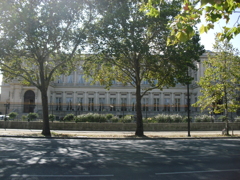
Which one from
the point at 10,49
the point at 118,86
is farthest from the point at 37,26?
the point at 118,86

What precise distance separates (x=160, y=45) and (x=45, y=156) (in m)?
14.6

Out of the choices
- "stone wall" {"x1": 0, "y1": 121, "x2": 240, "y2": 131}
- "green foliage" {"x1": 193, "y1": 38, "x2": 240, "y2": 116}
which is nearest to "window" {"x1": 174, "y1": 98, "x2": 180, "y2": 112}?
"stone wall" {"x1": 0, "y1": 121, "x2": 240, "y2": 131}

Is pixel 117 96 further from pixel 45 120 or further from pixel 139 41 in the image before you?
pixel 139 41

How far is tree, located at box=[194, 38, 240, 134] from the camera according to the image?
83.6 feet

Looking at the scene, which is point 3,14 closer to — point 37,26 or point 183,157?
point 37,26

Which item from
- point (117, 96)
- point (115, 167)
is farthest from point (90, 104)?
point (115, 167)

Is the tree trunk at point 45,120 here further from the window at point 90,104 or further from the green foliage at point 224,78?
the window at point 90,104

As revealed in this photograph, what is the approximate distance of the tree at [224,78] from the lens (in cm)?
2547

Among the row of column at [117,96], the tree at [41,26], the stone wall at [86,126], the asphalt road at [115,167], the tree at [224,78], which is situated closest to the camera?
the asphalt road at [115,167]

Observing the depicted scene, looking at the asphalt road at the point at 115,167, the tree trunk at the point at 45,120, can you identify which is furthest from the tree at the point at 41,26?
the asphalt road at the point at 115,167

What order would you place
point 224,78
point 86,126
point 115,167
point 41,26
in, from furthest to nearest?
point 86,126
point 224,78
point 41,26
point 115,167

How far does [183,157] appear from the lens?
36.3ft

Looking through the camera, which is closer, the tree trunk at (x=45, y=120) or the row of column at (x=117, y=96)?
the tree trunk at (x=45, y=120)

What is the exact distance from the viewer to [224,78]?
25594 mm
